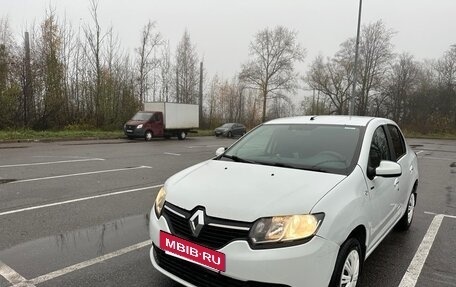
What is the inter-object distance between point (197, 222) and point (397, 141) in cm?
350

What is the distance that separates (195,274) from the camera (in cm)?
292

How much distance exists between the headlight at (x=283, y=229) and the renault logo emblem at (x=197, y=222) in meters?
0.41

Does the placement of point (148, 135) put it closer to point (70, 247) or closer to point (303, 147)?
point (70, 247)

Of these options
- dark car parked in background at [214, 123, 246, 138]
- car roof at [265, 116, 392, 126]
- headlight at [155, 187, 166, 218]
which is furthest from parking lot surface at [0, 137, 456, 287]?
dark car parked in background at [214, 123, 246, 138]

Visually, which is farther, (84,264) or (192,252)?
(84,264)

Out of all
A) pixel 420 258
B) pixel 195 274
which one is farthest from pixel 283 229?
pixel 420 258

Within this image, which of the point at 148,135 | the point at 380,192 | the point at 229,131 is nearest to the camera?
the point at 380,192

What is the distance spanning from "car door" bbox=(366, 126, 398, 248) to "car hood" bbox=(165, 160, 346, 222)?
56cm

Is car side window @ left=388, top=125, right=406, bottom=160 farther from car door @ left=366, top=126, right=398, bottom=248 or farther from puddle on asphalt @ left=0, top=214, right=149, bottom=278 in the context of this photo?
puddle on asphalt @ left=0, top=214, right=149, bottom=278

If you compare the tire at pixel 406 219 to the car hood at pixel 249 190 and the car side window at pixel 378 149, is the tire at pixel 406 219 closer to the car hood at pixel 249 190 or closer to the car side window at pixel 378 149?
the car side window at pixel 378 149

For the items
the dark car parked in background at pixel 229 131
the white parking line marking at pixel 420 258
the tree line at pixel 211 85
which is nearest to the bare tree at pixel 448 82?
the tree line at pixel 211 85

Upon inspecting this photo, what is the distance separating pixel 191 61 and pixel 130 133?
21.2 meters

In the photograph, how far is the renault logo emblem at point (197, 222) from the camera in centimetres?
283

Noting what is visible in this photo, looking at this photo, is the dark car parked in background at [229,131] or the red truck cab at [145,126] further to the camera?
the dark car parked in background at [229,131]
